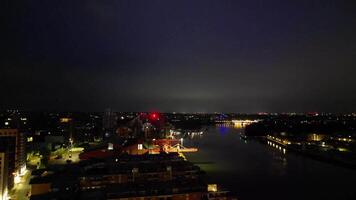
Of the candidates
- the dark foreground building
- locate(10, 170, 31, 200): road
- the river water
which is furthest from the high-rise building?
the river water

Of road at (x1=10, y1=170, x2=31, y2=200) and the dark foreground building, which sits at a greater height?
the dark foreground building

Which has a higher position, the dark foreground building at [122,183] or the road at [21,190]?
the dark foreground building at [122,183]

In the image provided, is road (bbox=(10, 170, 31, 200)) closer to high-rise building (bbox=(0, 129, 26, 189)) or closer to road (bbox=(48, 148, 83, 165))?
high-rise building (bbox=(0, 129, 26, 189))

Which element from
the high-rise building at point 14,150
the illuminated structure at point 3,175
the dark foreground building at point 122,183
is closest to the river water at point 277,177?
the dark foreground building at point 122,183

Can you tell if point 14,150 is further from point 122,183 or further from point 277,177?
point 277,177

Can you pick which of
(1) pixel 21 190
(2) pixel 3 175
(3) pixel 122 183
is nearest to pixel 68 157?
(1) pixel 21 190

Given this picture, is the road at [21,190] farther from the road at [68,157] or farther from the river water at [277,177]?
the river water at [277,177]
